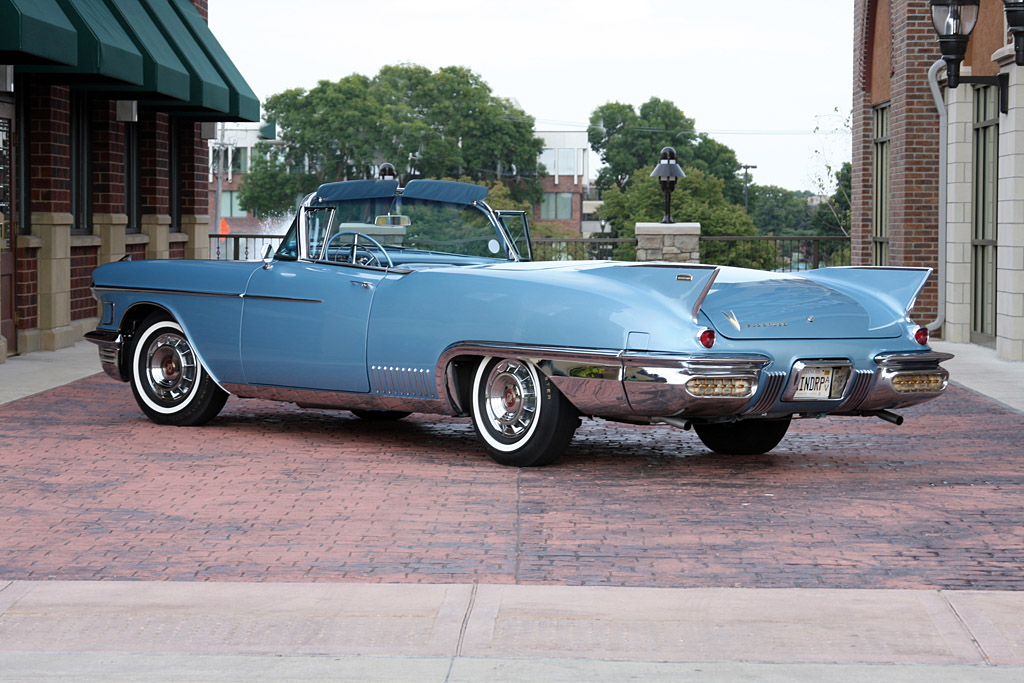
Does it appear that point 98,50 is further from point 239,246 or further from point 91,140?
point 239,246

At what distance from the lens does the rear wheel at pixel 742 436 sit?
28.9 ft

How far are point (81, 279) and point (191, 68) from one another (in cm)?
339

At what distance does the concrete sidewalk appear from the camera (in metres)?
4.52

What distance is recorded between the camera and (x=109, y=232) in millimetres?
18500

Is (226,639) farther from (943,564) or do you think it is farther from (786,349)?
(786,349)

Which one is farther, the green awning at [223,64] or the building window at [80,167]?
the green awning at [223,64]

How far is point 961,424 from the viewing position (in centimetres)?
1038

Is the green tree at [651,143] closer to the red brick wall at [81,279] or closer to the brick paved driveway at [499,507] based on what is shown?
the red brick wall at [81,279]

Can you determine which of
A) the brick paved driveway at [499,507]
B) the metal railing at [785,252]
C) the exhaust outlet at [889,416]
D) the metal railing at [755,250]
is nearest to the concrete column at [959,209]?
the metal railing at [755,250]

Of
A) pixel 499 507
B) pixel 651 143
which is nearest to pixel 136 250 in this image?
pixel 499 507

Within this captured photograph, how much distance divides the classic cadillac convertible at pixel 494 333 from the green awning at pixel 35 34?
12.3 ft

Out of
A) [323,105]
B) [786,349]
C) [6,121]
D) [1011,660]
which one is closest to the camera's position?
[1011,660]

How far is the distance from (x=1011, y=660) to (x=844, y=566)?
124cm

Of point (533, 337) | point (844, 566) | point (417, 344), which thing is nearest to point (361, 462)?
point (417, 344)
